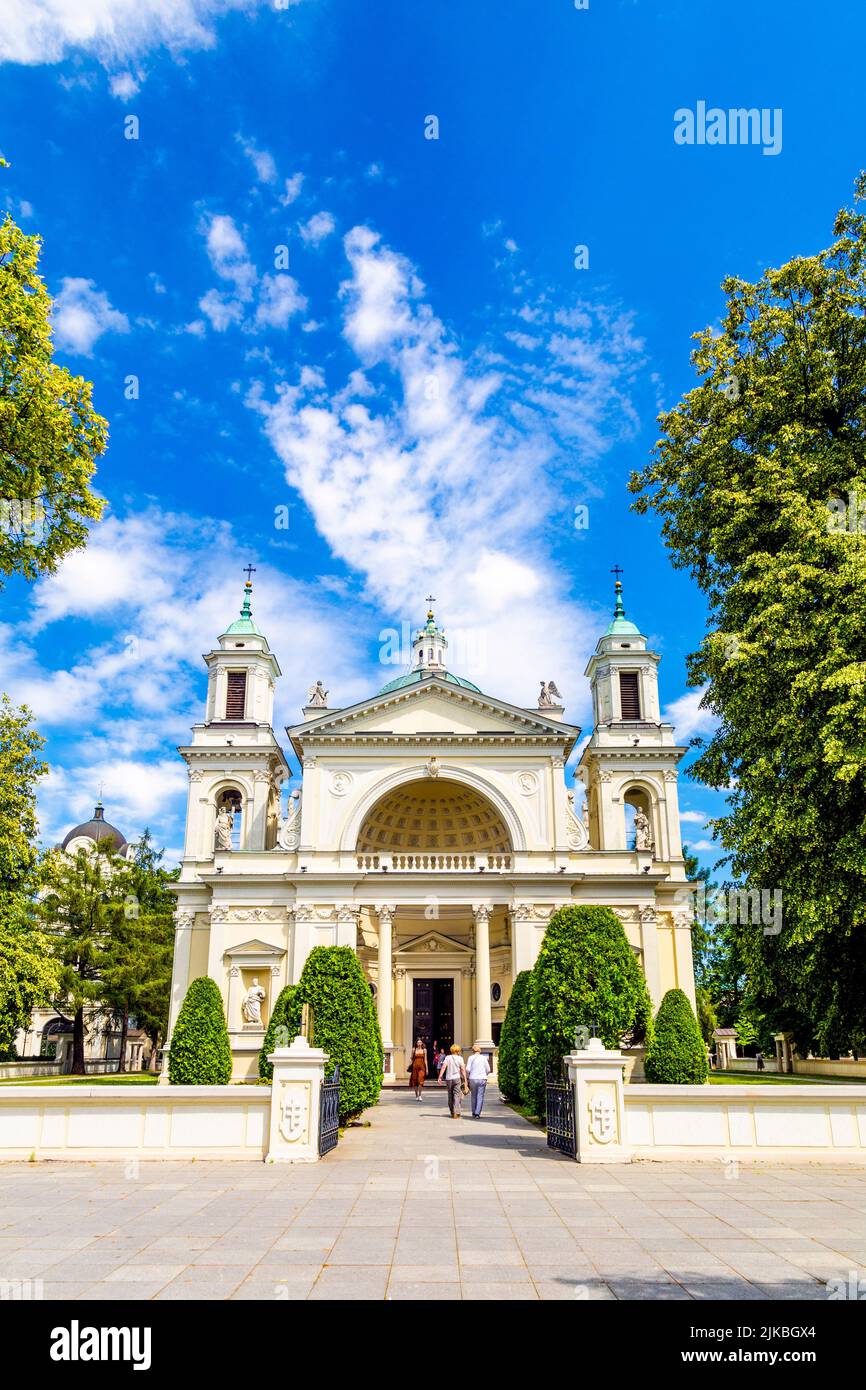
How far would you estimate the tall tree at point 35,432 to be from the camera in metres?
15.4

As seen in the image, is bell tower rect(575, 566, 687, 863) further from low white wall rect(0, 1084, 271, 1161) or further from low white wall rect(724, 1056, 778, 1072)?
low white wall rect(0, 1084, 271, 1161)

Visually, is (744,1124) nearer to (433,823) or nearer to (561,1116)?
(561,1116)

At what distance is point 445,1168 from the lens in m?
13.9

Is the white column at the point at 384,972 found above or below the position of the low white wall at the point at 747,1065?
above

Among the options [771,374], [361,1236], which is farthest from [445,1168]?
[771,374]

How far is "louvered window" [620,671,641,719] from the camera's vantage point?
47.8 m

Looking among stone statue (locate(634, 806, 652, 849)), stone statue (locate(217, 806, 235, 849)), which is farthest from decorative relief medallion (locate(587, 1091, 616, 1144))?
stone statue (locate(217, 806, 235, 849))

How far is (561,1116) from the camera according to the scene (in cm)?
1525

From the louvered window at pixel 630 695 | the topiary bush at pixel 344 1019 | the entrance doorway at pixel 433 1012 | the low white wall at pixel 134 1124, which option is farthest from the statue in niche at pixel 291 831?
the low white wall at pixel 134 1124

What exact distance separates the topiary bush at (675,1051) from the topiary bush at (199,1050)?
1119cm

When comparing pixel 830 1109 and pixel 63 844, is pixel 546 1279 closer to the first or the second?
pixel 830 1109

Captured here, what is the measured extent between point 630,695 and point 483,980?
57.4 ft

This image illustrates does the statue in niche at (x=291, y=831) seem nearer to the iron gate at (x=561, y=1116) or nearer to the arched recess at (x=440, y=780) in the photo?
the arched recess at (x=440, y=780)
